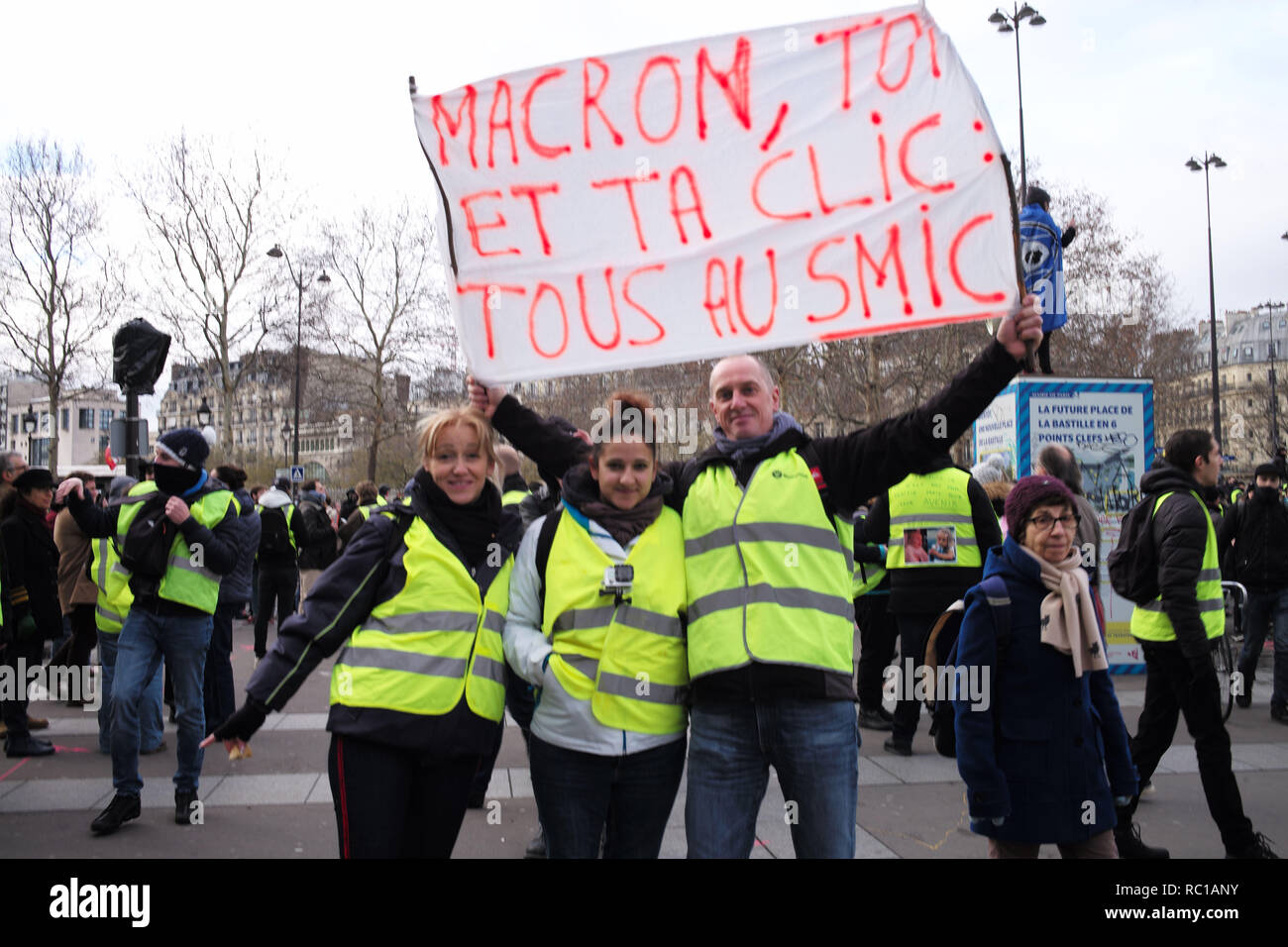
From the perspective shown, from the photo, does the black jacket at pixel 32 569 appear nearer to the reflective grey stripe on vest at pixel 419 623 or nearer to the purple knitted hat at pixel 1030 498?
the reflective grey stripe on vest at pixel 419 623

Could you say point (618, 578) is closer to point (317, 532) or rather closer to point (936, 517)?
point (936, 517)

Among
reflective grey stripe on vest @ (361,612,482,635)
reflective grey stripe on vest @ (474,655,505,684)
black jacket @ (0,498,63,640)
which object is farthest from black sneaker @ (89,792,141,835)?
reflective grey stripe on vest @ (474,655,505,684)

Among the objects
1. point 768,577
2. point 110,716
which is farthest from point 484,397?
point 110,716

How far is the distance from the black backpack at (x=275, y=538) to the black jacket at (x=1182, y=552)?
8577 mm

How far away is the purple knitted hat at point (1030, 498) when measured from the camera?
3424mm

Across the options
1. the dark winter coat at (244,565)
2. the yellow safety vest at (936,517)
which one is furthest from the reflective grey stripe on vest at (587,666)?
the dark winter coat at (244,565)

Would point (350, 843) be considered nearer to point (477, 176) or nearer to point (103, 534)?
point (477, 176)

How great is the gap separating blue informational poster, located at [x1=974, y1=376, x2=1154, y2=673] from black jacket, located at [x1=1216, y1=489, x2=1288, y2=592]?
52.4 inches

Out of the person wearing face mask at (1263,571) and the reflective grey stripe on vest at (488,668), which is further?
the person wearing face mask at (1263,571)

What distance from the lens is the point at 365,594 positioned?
2.92 metres

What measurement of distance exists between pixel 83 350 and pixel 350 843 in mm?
40468

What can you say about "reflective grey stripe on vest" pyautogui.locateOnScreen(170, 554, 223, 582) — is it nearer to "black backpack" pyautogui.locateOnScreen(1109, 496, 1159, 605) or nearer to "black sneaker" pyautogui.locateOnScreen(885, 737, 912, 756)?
"black sneaker" pyautogui.locateOnScreen(885, 737, 912, 756)
